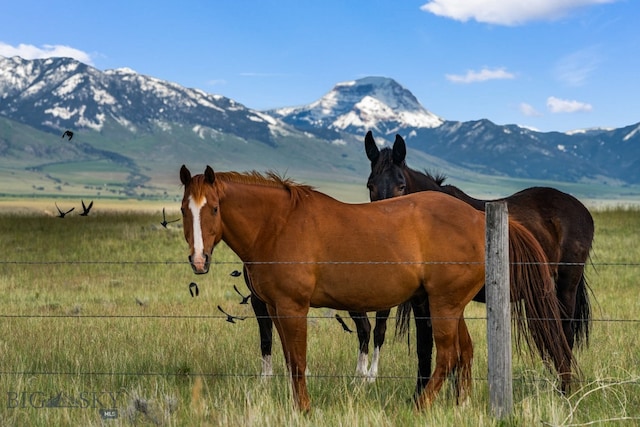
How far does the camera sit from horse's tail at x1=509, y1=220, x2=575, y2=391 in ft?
21.4

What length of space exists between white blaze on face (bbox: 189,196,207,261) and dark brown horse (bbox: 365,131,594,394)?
2.79 metres

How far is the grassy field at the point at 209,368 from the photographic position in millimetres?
5734

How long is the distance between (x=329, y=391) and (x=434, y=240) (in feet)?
6.35

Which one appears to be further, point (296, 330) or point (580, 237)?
point (580, 237)

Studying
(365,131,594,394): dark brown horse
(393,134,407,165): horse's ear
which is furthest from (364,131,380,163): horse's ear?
(393,134,407,165): horse's ear

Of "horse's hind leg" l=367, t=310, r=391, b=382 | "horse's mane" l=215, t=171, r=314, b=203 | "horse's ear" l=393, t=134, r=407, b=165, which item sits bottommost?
"horse's hind leg" l=367, t=310, r=391, b=382

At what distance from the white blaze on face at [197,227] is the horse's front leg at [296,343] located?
0.87m

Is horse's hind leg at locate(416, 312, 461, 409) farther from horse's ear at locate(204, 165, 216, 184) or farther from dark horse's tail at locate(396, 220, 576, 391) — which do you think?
horse's ear at locate(204, 165, 216, 184)

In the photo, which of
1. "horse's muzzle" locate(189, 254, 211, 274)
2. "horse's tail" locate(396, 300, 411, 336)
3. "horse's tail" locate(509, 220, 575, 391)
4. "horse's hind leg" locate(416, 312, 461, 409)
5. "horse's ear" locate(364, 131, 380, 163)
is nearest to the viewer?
"horse's muzzle" locate(189, 254, 211, 274)

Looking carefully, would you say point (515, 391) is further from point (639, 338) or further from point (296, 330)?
point (639, 338)

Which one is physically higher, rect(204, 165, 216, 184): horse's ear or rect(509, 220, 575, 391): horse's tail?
rect(204, 165, 216, 184): horse's ear

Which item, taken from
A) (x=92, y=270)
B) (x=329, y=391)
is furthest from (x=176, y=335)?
Result: (x=92, y=270)

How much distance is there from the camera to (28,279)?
16953 mm

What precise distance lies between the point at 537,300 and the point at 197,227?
3.32 m
